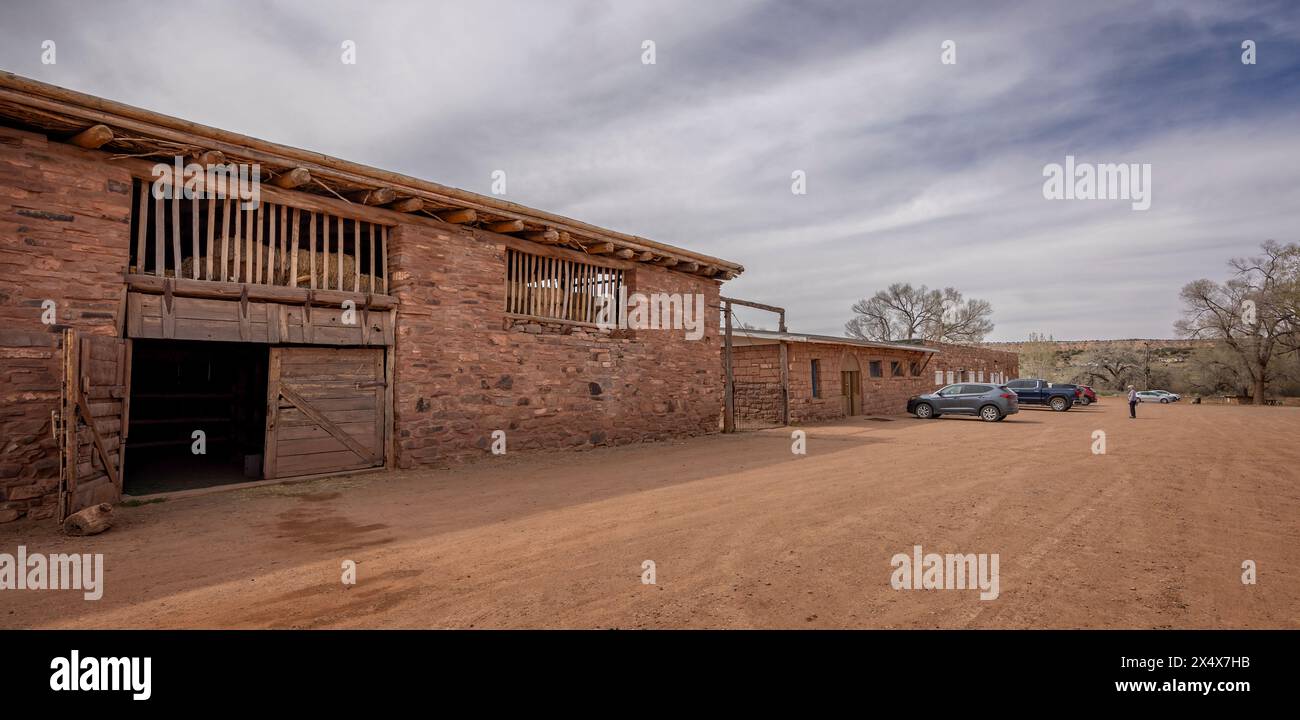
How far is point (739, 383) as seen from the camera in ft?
64.1

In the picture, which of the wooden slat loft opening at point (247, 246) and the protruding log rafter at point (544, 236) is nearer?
the wooden slat loft opening at point (247, 246)

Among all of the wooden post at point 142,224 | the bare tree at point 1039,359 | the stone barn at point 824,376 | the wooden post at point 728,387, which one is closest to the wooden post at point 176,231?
the wooden post at point 142,224

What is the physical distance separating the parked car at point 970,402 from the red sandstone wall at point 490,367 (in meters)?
12.4

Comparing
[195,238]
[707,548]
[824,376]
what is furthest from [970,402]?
[195,238]

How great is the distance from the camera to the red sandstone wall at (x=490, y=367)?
30.4ft

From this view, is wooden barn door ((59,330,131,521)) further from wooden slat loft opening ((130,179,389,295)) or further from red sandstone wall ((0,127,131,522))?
wooden slat loft opening ((130,179,389,295))

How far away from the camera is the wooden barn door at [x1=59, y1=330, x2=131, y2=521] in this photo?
5.55 m

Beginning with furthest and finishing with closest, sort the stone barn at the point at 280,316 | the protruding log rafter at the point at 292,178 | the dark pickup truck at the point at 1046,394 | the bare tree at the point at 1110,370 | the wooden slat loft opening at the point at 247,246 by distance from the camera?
1. the bare tree at the point at 1110,370
2. the dark pickup truck at the point at 1046,394
3. the protruding log rafter at the point at 292,178
4. the wooden slat loft opening at the point at 247,246
5. the stone barn at the point at 280,316

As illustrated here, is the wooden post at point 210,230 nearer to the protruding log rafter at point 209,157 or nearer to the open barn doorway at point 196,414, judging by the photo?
the protruding log rafter at point 209,157

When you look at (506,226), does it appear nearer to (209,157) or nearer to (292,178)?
(292,178)

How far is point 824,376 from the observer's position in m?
20.1

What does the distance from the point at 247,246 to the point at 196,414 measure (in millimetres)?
7266

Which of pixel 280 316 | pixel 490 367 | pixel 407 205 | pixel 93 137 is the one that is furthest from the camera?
pixel 490 367
